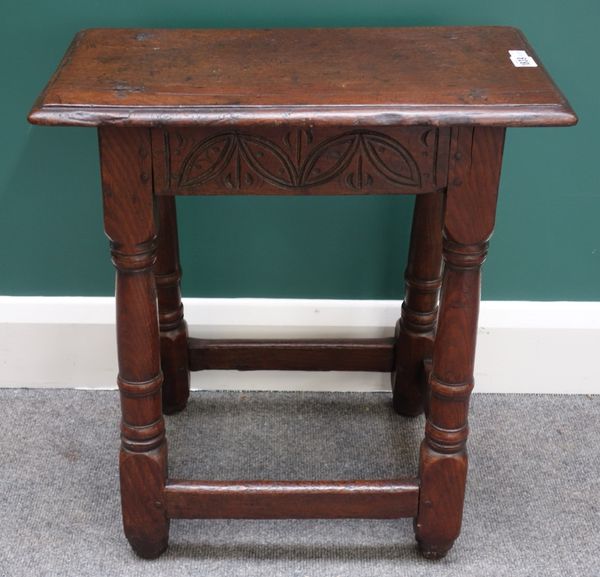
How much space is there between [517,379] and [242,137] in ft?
2.83

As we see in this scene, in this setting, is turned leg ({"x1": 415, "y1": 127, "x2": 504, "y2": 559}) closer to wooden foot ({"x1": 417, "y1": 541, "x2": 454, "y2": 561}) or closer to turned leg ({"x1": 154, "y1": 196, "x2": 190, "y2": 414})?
wooden foot ({"x1": 417, "y1": 541, "x2": 454, "y2": 561})

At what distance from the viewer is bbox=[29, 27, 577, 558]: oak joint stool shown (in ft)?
3.99

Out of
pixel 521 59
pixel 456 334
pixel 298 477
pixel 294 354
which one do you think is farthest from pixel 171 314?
pixel 521 59

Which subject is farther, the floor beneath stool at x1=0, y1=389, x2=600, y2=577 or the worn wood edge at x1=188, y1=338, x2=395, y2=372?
the worn wood edge at x1=188, y1=338, x2=395, y2=372

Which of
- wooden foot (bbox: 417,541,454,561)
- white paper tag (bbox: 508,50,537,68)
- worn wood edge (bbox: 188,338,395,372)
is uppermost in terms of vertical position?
white paper tag (bbox: 508,50,537,68)

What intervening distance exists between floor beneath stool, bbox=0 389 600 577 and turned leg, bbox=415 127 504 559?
11 cm

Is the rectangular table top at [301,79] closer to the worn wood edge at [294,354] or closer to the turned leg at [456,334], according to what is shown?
the turned leg at [456,334]

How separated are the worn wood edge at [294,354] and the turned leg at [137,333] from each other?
334 mm

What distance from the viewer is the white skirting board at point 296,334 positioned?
1.83 meters

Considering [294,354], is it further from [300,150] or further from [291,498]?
[300,150]

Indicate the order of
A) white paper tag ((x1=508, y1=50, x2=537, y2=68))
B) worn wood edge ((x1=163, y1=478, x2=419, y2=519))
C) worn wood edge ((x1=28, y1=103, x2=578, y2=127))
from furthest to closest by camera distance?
worn wood edge ((x1=163, y1=478, x2=419, y2=519))
white paper tag ((x1=508, y1=50, x2=537, y2=68))
worn wood edge ((x1=28, y1=103, x2=578, y2=127))

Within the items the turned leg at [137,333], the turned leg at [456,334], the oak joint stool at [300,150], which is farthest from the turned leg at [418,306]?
the turned leg at [137,333]

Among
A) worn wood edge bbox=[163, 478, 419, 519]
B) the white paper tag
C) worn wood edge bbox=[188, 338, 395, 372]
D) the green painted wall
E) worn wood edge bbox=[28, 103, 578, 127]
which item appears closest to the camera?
worn wood edge bbox=[28, 103, 578, 127]

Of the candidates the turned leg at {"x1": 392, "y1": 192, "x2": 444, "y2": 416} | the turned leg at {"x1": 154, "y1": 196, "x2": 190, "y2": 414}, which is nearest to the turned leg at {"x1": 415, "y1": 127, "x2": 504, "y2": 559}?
the turned leg at {"x1": 392, "y1": 192, "x2": 444, "y2": 416}
